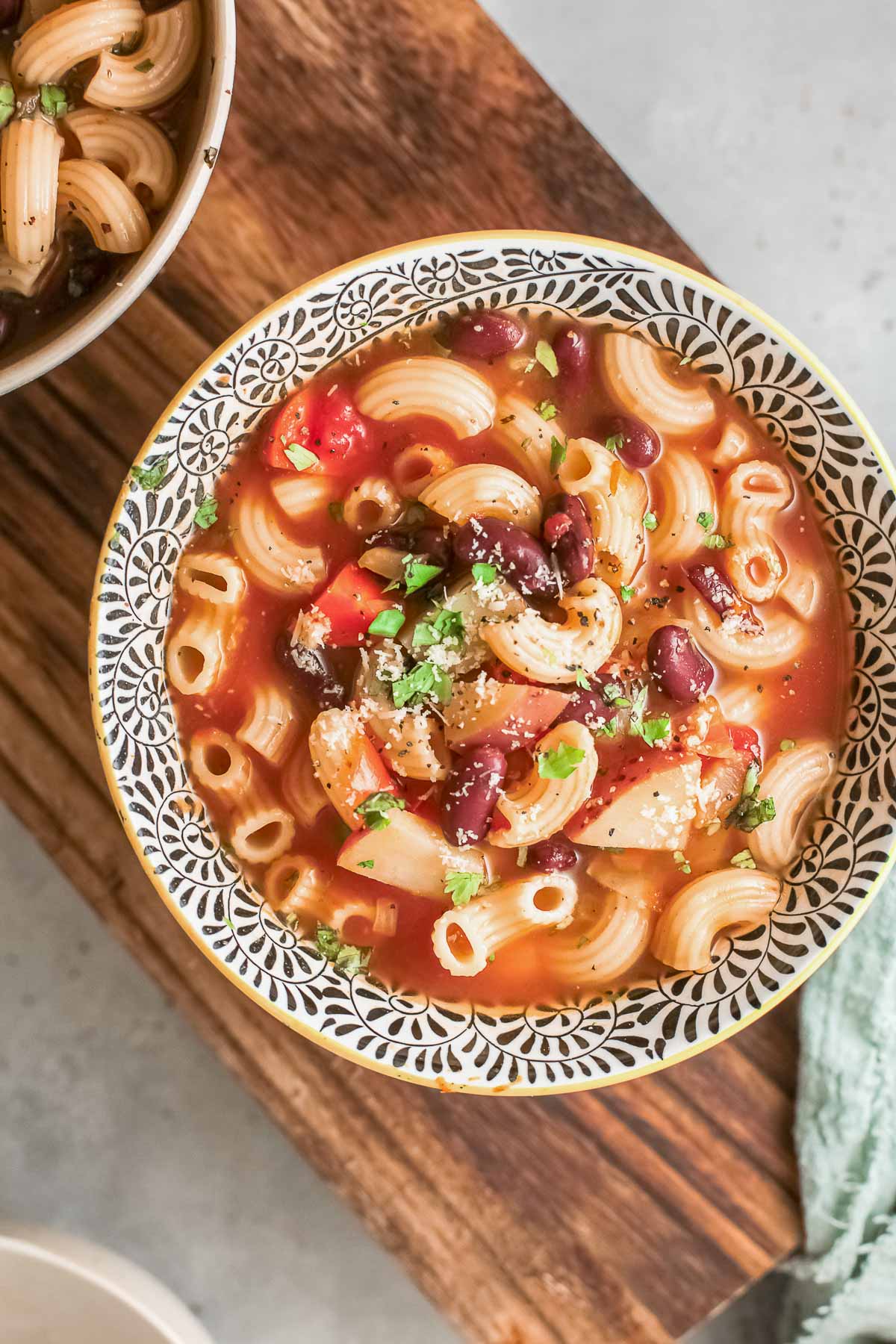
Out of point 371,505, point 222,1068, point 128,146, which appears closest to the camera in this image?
point 128,146

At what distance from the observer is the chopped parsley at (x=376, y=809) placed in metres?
2.18

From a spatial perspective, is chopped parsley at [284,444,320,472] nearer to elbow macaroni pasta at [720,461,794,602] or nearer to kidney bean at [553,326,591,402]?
kidney bean at [553,326,591,402]

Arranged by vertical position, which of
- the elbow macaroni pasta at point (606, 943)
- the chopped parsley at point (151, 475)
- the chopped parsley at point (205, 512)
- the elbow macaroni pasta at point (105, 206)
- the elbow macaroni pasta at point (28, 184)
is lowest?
the elbow macaroni pasta at point (606, 943)

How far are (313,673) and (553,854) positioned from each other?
1.84ft

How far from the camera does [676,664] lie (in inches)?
85.4

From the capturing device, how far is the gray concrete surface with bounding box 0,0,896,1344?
122 inches

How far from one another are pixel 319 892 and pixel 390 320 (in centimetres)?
108

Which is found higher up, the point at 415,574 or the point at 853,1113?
the point at 415,574

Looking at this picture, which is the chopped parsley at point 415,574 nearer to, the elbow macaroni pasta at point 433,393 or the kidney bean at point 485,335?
the elbow macaroni pasta at point 433,393

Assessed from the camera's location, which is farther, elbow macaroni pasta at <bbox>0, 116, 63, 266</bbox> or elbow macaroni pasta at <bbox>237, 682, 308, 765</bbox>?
elbow macaroni pasta at <bbox>237, 682, 308, 765</bbox>

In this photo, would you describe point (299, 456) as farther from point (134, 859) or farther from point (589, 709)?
point (134, 859)

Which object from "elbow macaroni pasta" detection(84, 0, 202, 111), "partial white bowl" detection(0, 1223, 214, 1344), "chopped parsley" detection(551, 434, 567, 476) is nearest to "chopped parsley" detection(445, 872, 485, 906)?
"chopped parsley" detection(551, 434, 567, 476)

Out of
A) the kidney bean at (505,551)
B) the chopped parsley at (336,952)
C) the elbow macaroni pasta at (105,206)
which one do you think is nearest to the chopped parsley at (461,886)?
the chopped parsley at (336,952)

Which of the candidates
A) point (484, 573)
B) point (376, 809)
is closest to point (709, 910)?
point (376, 809)
